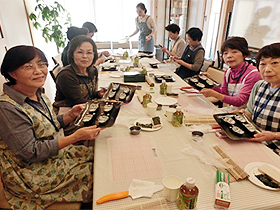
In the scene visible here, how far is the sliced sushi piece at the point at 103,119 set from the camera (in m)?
1.16

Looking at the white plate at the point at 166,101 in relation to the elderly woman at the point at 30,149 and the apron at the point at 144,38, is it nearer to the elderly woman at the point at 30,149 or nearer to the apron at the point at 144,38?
the elderly woman at the point at 30,149

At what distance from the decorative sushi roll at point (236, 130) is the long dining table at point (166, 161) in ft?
0.17

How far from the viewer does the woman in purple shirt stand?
5.35 ft

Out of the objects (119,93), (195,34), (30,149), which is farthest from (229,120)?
(195,34)

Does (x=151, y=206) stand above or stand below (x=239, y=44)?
below

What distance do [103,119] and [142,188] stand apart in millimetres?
534

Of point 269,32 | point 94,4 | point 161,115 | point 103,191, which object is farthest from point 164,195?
point 94,4

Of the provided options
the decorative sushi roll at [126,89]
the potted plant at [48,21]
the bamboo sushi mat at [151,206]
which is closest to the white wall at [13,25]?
the potted plant at [48,21]

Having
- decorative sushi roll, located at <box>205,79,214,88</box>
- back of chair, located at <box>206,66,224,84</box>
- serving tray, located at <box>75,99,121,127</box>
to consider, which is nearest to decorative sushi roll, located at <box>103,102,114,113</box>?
serving tray, located at <box>75,99,121,127</box>

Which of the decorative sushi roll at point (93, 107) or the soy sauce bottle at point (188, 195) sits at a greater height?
the decorative sushi roll at point (93, 107)

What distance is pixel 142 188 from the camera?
793mm

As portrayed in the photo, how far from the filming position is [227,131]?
1.15 meters

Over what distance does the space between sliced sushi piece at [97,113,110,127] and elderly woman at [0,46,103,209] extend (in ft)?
0.31

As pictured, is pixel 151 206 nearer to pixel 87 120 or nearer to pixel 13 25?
pixel 87 120
